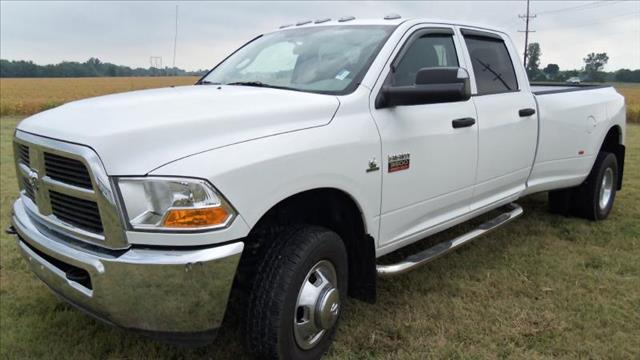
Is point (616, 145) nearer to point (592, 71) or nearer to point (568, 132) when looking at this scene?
point (568, 132)

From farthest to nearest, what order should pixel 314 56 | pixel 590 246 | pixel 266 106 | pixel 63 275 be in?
pixel 590 246 < pixel 314 56 < pixel 266 106 < pixel 63 275

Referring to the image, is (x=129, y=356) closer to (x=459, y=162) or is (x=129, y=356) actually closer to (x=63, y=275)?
(x=63, y=275)

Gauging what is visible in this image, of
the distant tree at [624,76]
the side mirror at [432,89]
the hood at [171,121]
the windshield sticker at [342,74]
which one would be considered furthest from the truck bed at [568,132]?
the distant tree at [624,76]

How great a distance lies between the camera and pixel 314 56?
3555 millimetres

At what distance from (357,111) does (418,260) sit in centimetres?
105

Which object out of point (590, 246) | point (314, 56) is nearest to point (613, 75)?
point (590, 246)

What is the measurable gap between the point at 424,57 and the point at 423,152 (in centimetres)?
71

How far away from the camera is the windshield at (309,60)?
3.26 meters

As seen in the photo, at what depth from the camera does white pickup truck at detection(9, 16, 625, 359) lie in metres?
2.25

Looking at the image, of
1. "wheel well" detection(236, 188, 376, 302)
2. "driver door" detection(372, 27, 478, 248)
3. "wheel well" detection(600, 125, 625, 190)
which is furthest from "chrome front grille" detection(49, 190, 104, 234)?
"wheel well" detection(600, 125, 625, 190)

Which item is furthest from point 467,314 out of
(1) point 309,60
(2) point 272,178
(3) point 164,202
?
(3) point 164,202

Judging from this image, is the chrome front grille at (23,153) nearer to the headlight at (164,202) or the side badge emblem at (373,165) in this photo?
the headlight at (164,202)

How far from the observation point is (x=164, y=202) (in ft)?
7.30

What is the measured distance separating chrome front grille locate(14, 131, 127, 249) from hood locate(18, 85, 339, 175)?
0.05 meters
